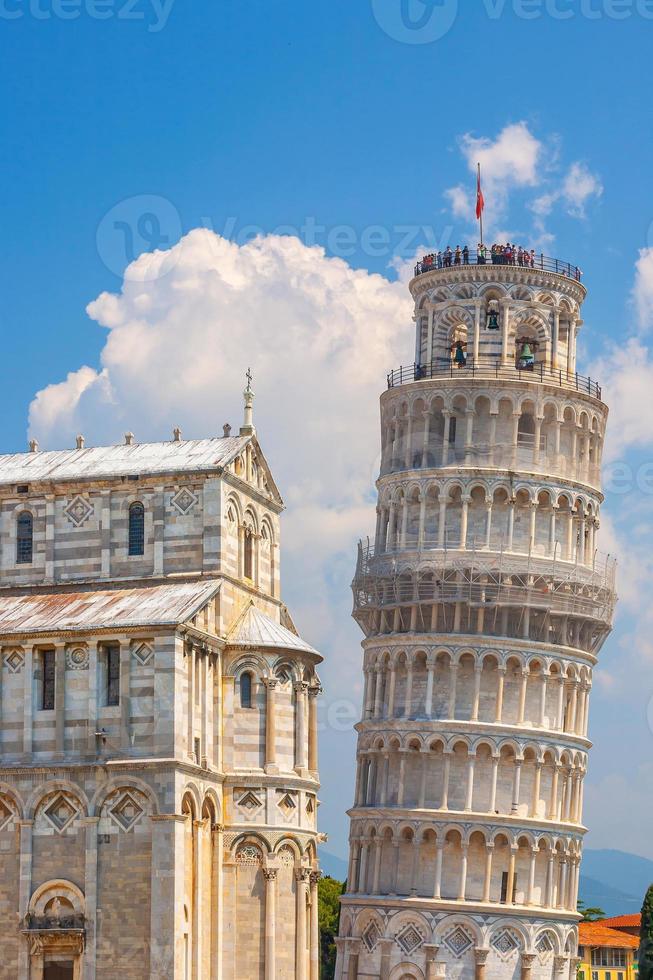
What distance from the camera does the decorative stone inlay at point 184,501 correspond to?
87.3 meters

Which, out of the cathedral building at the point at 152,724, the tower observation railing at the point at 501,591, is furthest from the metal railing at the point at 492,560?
the cathedral building at the point at 152,724

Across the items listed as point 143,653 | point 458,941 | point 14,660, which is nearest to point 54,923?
point 14,660

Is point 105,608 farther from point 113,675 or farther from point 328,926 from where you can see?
point 328,926

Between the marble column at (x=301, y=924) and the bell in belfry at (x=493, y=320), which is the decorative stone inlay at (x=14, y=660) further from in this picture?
the bell in belfry at (x=493, y=320)

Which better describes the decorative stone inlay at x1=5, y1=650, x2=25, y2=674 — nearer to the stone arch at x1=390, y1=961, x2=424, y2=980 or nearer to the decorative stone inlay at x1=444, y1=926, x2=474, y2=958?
the stone arch at x1=390, y1=961, x2=424, y2=980

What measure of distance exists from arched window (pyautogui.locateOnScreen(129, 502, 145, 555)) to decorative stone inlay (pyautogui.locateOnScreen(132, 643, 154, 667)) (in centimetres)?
716

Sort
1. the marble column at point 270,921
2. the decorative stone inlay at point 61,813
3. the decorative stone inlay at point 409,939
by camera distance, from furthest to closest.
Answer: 1. the decorative stone inlay at point 409,939
2. the marble column at point 270,921
3. the decorative stone inlay at point 61,813

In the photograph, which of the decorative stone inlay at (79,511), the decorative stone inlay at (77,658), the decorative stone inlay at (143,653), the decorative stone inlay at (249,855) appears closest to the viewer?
the decorative stone inlay at (143,653)

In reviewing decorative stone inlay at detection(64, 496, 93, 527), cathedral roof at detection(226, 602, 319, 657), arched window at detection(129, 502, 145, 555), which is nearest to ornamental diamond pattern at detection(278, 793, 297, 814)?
cathedral roof at detection(226, 602, 319, 657)

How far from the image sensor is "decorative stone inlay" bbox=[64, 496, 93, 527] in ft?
290

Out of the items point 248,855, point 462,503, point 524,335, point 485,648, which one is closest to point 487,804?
point 485,648

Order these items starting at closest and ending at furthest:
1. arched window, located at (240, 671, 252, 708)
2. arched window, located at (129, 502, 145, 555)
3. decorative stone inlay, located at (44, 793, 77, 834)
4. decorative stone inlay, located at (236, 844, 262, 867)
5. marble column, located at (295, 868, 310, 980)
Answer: decorative stone inlay, located at (44, 793, 77, 834)
decorative stone inlay, located at (236, 844, 262, 867)
marble column, located at (295, 868, 310, 980)
arched window, located at (240, 671, 252, 708)
arched window, located at (129, 502, 145, 555)

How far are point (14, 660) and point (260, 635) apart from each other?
383 inches

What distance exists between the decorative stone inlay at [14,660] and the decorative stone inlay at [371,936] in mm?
41462
